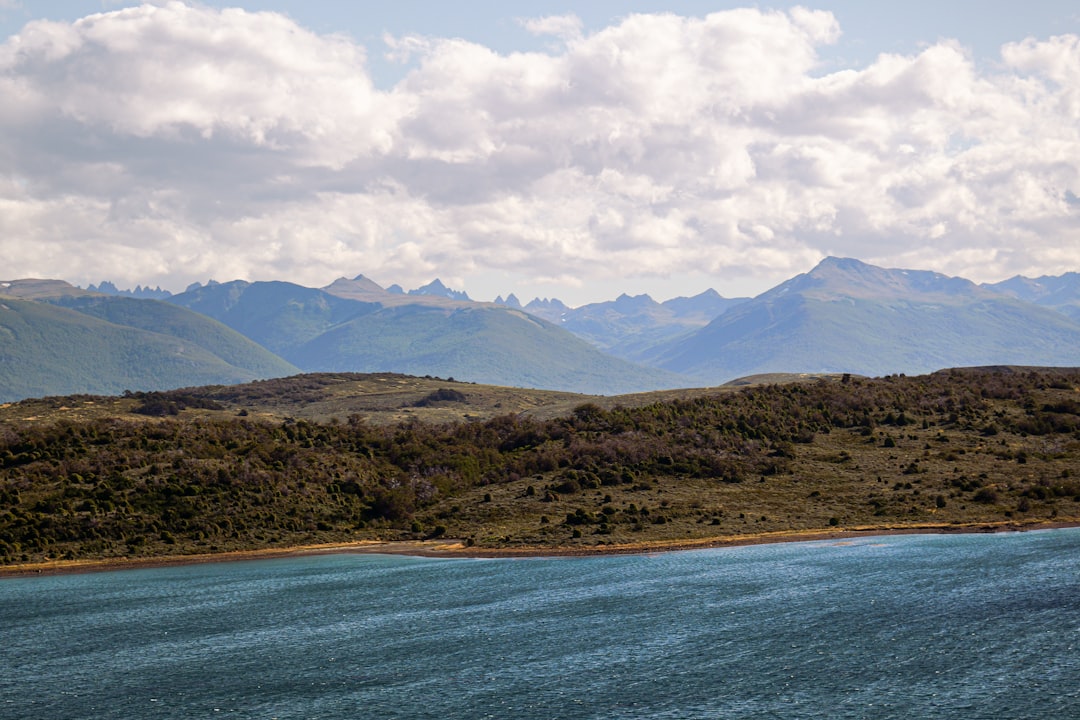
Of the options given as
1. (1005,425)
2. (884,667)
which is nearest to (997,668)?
(884,667)

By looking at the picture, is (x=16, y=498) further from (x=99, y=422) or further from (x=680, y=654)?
(x=680, y=654)

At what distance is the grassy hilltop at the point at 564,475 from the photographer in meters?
101

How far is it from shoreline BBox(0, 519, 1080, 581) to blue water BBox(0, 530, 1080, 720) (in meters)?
6.17

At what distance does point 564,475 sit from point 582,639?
63.8m

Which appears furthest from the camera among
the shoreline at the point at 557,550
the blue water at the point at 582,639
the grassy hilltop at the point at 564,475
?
the grassy hilltop at the point at 564,475

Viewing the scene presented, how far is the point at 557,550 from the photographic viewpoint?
310 feet

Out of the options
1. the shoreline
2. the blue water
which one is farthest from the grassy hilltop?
the blue water

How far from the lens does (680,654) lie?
51406mm

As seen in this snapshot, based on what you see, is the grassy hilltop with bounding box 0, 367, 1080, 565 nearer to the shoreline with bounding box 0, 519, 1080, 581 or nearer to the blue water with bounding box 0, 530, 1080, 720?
the shoreline with bounding box 0, 519, 1080, 581

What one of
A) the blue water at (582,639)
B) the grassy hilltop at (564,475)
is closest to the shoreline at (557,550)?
the grassy hilltop at (564,475)

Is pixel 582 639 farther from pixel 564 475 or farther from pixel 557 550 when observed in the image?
pixel 564 475

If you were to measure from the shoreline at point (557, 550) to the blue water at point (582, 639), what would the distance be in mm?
6172

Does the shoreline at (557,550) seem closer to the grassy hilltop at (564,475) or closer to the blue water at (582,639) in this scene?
the grassy hilltop at (564,475)

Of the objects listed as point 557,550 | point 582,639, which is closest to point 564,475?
point 557,550
